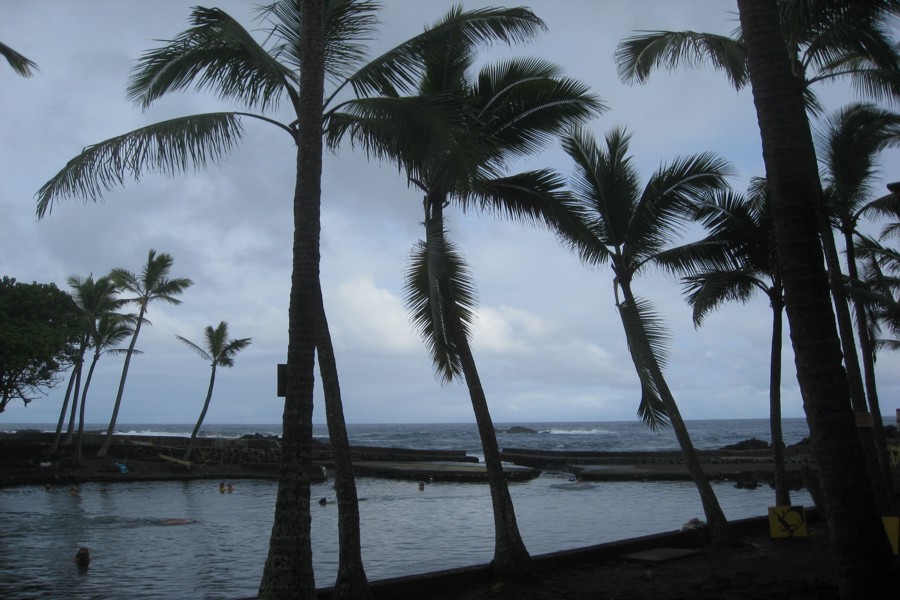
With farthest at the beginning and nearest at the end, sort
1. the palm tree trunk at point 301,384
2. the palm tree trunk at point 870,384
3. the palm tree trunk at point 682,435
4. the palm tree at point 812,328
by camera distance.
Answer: the palm tree trunk at point 870,384 < the palm tree trunk at point 682,435 < the palm tree trunk at point 301,384 < the palm tree at point 812,328

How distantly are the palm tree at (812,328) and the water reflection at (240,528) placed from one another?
32.3 ft

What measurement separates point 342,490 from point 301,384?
86.2 inches

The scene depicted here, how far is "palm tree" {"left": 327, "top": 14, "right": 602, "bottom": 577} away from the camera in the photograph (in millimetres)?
9047

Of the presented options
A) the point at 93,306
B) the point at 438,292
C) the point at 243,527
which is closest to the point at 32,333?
the point at 93,306

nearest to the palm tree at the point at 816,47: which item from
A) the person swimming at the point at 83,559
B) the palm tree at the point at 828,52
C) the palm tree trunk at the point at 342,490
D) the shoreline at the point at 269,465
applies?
the palm tree at the point at 828,52

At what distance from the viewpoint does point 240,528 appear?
2150 centimetres

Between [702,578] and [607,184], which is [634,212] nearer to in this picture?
[607,184]

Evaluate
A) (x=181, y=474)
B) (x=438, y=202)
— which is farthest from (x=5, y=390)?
(x=438, y=202)

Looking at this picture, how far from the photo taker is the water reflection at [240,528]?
46.1ft

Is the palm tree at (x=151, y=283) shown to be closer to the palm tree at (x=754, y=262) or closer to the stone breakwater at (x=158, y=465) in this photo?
the stone breakwater at (x=158, y=465)

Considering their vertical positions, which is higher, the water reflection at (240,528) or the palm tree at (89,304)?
the palm tree at (89,304)

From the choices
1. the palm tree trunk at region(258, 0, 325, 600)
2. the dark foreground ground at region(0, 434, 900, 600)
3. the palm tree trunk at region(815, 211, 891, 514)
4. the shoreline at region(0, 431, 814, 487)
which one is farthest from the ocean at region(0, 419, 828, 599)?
the palm tree trunk at region(815, 211, 891, 514)

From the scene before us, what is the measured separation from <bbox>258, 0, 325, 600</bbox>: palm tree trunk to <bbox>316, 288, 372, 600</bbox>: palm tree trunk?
1010 millimetres

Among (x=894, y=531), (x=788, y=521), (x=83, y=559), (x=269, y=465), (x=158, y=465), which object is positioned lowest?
(x=83, y=559)
